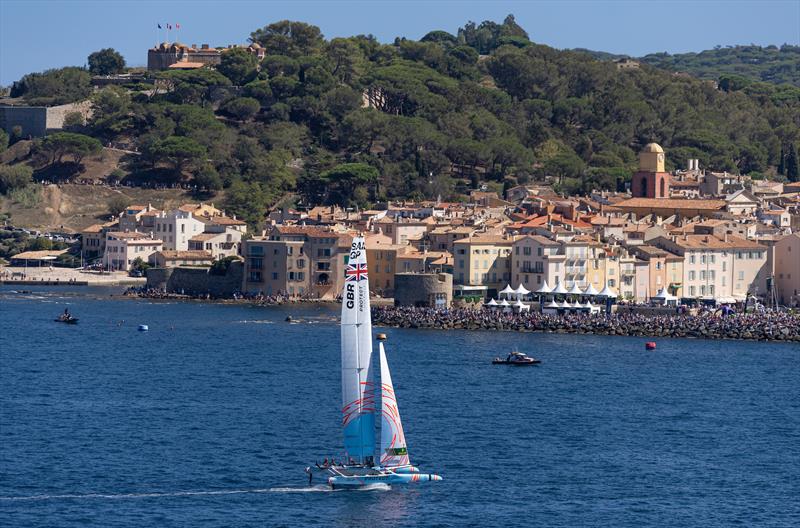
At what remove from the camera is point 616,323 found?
241ft

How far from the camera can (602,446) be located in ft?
151

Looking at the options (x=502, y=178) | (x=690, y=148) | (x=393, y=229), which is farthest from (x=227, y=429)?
(x=690, y=148)

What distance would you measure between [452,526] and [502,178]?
291 feet

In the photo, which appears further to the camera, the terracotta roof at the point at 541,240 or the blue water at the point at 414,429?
the terracotta roof at the point at 541,240

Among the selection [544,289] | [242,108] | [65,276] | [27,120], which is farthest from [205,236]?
[27,120]

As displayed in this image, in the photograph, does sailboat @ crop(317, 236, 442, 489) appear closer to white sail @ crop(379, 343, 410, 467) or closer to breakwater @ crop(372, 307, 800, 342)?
white sail @ crop(379, 343, 410, 467)

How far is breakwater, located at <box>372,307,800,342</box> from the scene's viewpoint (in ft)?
237

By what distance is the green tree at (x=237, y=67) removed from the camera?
463 feet

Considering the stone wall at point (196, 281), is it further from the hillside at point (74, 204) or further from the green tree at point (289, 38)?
the green tree at point (289, 38)

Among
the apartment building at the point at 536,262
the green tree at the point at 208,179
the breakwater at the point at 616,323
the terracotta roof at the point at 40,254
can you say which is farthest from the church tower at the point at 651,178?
the terracotta roof at the point at 40,254

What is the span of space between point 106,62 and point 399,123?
126 ft

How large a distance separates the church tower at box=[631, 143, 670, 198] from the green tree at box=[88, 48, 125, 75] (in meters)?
60.1

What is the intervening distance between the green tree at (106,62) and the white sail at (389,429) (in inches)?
4688

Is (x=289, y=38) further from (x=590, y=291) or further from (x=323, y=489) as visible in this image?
(x=323, y=489)
